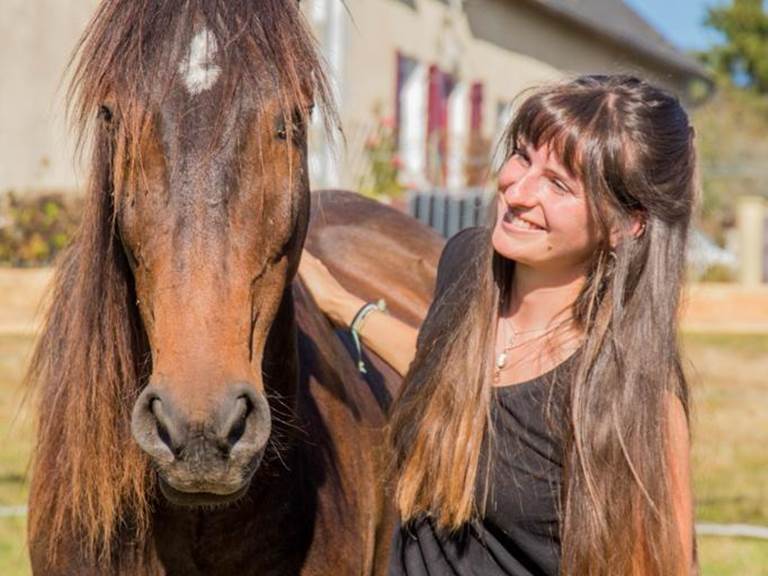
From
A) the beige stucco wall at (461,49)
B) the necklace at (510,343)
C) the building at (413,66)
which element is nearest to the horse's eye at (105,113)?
the necklace at (510,343)

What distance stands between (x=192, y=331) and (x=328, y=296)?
4.64 ft

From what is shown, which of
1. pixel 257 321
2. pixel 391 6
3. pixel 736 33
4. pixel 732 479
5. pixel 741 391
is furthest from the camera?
pixel 736 33

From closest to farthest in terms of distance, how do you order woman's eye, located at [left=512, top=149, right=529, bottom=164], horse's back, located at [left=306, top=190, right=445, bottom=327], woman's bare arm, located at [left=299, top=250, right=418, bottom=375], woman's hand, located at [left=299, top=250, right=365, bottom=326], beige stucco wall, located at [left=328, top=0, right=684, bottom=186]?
woman's eye, located at [left=512, top=149, right=529, bottom=164], woman's bare arm, located at [left=299, top=250, right=418, bottom=375], woman's hand, located at [left=299, top=250, right=365, bottom=326], horse's back, located at [left=306, top=190, right=445, bottom=327], beige stucco wall, located at [left=328, top=0, right=684, bottom=186]

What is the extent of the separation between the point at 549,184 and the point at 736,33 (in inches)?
1899

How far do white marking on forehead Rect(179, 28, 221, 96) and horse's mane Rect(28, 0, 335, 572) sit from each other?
0.07ft

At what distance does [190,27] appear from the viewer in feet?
9.63

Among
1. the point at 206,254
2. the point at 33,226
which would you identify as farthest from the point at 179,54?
the point at 33,226

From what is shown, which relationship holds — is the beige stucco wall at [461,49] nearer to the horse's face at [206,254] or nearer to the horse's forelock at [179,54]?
the horse's forelock at [179,54]

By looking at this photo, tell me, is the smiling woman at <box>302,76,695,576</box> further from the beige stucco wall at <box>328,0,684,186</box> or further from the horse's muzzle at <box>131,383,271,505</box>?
the beige stucco wall at <box>328,0,684,186</box>

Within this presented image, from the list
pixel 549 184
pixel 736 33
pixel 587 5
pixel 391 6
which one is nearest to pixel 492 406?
pixel 549 184

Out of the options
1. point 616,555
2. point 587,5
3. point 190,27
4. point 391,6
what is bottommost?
point 587,5

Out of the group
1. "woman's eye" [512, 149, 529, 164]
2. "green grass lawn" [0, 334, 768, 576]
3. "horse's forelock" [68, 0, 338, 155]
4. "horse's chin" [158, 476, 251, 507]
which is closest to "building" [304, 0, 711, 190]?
"green grass lawn" [0, 334, 768, 576]

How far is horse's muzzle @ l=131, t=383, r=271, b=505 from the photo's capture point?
2555 mm

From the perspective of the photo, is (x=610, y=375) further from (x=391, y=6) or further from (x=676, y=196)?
(x=391, y=6)
